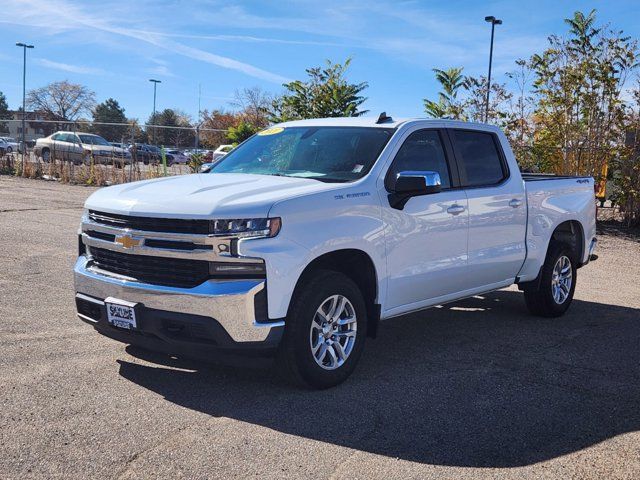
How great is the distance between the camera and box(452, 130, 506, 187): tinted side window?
21.1ft

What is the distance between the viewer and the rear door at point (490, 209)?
20.7 feet

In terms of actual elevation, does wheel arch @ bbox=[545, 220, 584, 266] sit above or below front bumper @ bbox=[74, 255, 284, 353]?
above

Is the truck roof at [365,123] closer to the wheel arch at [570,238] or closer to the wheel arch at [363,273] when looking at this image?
the wheel arch at [363,273]

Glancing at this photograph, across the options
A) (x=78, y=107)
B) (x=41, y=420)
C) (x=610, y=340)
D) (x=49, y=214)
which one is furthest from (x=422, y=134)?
(x=78, y=107)

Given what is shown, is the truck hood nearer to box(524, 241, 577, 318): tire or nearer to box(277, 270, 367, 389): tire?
box(277, 270, 367, 389): tire

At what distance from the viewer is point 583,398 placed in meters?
5.05

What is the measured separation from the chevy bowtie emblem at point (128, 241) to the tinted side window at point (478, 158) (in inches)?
115

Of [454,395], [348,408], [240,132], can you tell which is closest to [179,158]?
[240,132]

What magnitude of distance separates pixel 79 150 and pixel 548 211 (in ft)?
76.9

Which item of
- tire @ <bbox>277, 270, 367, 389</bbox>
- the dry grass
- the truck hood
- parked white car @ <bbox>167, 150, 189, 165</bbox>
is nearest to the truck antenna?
the truck hood

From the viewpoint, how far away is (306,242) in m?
4.73

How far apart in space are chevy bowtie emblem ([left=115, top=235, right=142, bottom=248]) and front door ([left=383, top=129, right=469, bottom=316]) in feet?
5.89

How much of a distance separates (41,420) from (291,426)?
149 cm

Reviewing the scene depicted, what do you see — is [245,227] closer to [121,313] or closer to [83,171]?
[121,313]
